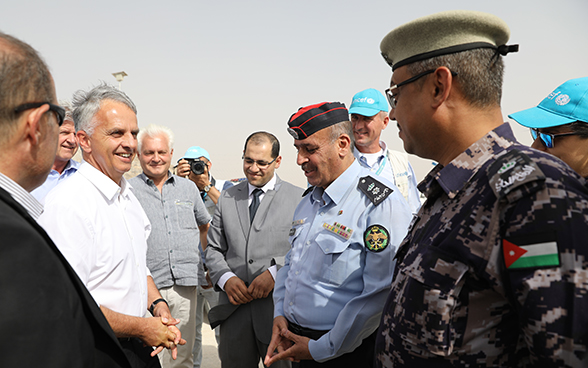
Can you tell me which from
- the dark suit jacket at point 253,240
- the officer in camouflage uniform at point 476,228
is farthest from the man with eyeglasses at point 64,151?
the officer in camouflage uniform at point 476,228

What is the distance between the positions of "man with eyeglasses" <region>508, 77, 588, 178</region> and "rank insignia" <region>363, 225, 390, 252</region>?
96cm

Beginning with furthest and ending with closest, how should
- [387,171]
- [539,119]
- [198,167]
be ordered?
[198,167], [387,171], [539,119]

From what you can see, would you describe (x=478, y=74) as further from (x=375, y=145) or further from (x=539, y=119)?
(x=375, y=145)

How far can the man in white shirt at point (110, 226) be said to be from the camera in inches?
71.1

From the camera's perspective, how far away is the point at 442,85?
124 cm

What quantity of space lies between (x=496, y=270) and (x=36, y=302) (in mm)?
1125

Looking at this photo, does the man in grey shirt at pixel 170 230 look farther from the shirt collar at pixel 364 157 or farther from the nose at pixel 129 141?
the shirt collar at pixel 364 157

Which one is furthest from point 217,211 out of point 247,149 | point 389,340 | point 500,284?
point 500,284

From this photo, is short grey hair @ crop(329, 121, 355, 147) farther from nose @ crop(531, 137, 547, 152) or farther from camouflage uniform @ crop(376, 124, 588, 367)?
camouflage uniform @ crop(376, 124, 588, 367)

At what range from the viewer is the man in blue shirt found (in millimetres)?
1991

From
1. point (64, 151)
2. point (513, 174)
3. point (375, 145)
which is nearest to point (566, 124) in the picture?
point (513, 174)

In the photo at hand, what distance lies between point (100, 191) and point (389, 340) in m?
1.67

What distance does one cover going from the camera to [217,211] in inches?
147

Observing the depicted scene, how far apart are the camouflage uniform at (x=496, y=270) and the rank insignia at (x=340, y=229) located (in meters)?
0.86
